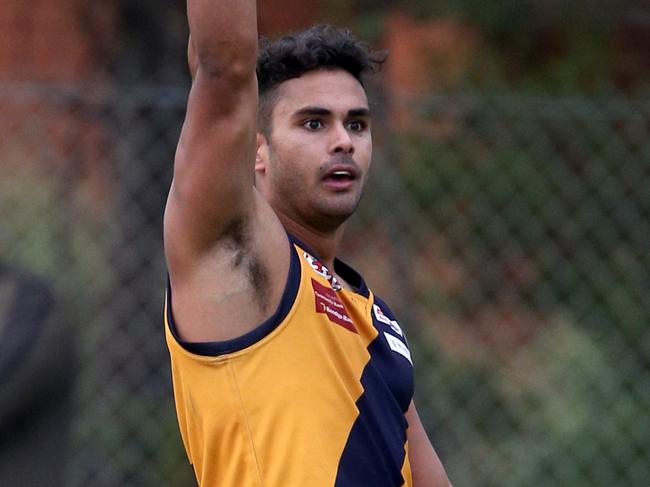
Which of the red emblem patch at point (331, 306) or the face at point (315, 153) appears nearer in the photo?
the red emblem patch at point (331, 306)

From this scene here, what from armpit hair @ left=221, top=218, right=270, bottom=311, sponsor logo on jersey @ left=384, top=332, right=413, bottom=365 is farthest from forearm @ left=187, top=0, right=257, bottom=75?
sponsor logo on jersey @ left=384, top=332, right=413, bottom=365

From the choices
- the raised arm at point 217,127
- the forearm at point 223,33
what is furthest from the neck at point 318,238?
the forearm at point 223,33

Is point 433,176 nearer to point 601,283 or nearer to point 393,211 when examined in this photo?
point 393,211

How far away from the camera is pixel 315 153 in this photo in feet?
11.0

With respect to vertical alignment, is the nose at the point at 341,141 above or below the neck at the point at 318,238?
above

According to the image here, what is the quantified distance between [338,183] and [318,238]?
0.73 ft

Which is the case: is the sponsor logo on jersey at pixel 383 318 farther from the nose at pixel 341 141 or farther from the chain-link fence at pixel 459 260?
the chain-link fence at pixel 459 260

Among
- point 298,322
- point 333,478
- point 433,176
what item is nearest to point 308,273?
point 298,322

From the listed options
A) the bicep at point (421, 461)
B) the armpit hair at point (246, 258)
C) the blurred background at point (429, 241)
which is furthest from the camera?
the blurred background at point (429, 241)

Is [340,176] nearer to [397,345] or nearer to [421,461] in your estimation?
[397,345]

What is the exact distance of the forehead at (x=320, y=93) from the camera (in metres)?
3.43

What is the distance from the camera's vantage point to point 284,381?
2949 mm

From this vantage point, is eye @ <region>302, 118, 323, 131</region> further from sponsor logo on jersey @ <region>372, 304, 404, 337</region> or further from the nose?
sponsor logo on jersey @ <region>372, 304, 404, 337</region>

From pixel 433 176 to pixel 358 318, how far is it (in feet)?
7.03
